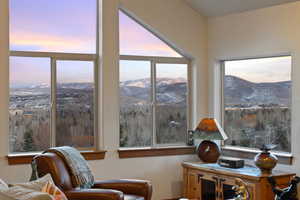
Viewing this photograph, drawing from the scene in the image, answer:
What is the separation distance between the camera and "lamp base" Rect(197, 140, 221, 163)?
19.8 feet

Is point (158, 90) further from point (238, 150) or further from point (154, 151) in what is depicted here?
point (238, 150)

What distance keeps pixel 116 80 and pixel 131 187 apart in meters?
1.62

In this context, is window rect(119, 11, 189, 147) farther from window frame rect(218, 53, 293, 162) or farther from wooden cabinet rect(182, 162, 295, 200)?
wooden cabinet rect(182, 162, 295, 200)

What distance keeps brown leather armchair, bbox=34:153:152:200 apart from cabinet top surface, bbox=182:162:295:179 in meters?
1.07

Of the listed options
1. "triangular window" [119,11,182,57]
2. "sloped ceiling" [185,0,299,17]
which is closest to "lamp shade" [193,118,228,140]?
"triangular window" [119,11,182,57]

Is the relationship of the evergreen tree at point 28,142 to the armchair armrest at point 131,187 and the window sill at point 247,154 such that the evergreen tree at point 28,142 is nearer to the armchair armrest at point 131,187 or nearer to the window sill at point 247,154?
the armchair armrest at point 131,187

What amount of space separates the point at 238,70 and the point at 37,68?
2.63 metres

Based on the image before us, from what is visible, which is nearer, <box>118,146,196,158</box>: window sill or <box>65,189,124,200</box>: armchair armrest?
<box>65,189,124,200</box>: armchair armrest

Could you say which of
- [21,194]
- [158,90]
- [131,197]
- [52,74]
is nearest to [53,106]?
[52,74]

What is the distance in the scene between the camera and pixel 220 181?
559 centimetres

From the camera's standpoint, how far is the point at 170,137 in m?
6.53

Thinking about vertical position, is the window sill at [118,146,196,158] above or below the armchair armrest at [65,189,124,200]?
above

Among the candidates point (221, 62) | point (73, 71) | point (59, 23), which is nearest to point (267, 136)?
point (221, 62)

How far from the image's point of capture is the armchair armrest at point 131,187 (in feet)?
16.1
